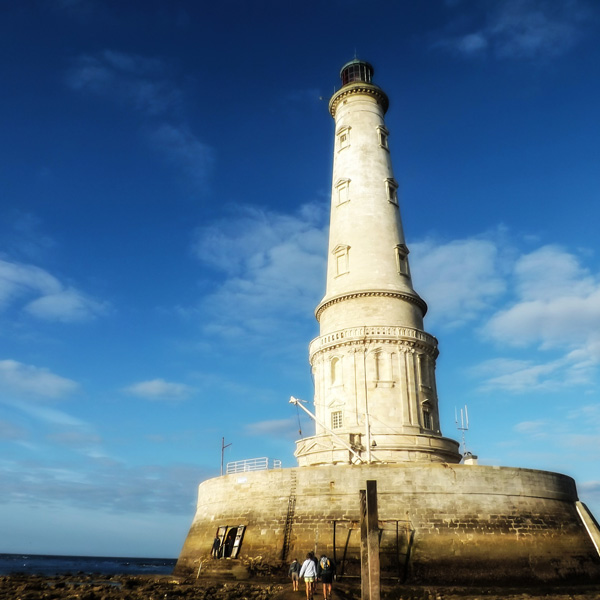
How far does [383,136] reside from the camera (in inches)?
1481

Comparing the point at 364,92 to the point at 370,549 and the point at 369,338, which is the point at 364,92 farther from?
the point at 370,549

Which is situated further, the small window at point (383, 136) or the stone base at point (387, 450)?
the small window at point (383, 136)

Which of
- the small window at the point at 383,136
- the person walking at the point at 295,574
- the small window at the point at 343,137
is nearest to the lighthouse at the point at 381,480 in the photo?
the small window at the point at 343,137

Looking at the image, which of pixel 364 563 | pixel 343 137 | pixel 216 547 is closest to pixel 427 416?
pixel 216 547

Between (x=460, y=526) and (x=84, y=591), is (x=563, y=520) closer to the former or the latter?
(x=460, y=526)


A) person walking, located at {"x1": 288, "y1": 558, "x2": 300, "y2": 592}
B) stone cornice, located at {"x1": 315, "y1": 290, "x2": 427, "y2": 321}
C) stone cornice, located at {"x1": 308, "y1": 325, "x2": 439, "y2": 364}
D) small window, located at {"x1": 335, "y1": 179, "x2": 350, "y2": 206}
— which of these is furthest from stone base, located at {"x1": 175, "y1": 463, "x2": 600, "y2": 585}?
small window, located at {"x1": 335, "y1": 179, "x2": 350, "y2": 206}

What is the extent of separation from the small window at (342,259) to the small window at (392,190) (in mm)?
4303

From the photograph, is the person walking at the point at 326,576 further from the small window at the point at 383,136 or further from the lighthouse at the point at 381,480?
the small window at the point at 383,136

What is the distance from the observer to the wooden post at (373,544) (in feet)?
52.5

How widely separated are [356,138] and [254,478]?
21.7 m

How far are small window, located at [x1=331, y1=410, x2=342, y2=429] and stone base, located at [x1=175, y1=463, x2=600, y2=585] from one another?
6.62 meters

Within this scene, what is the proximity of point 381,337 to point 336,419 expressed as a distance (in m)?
4.75

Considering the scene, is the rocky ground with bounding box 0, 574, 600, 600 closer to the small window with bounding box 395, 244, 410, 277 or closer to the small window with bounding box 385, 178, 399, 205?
the small window with bounding box 395, 244, 410, 277

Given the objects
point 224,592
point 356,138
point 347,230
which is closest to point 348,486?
point 224,592
